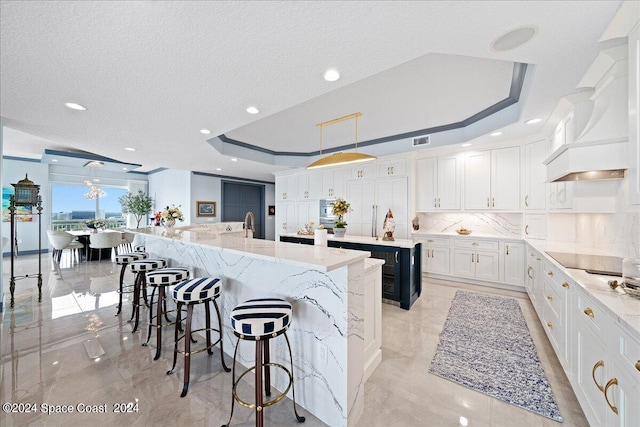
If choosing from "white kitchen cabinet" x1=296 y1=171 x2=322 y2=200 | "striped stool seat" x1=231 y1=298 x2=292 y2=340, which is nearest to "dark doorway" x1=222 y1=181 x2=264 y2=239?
"white kitchen cabinet" x1=296 y1=171 x2=322 y2=200

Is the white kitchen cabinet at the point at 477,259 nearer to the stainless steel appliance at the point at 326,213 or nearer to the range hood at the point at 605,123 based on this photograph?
the range hood at the point at 605,123

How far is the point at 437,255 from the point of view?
16.3 ft

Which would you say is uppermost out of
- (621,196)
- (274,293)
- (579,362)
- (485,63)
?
(485,63)

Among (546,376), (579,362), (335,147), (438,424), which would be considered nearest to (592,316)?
(579,362)

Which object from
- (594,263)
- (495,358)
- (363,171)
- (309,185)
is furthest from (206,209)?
(594,263)

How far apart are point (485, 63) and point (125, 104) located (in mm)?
3761

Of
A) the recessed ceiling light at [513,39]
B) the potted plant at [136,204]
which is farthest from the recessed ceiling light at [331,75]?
the potted plant at [136,204]

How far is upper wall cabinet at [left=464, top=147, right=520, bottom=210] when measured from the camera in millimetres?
4235

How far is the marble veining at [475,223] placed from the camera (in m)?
4.59

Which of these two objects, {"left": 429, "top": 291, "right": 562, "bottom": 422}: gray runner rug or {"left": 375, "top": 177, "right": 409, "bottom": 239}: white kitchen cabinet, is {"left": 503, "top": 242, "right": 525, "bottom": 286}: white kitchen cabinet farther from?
{"left": 375, "top": 177, "right": 409, "bottom": 239}: white kitchen cabinet

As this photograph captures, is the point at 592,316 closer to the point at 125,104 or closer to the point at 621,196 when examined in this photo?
the point at 621,196

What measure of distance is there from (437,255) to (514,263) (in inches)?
48.2

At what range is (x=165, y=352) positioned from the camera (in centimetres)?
241

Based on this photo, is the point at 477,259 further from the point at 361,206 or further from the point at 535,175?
the point at 361,206
